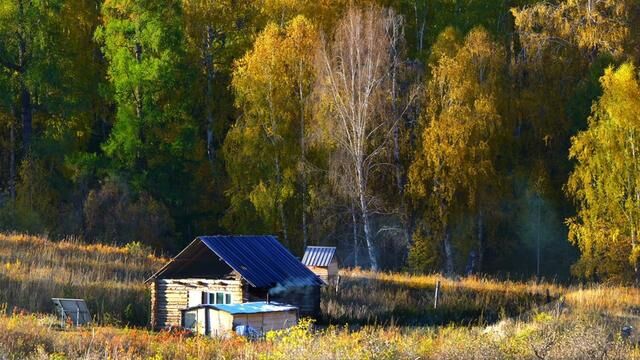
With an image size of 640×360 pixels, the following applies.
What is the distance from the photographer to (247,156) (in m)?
42.7

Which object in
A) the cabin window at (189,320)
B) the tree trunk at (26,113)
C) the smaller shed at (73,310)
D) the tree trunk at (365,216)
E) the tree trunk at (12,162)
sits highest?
the tree trunk at (26,113)

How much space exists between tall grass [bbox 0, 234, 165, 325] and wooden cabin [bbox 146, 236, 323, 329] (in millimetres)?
908

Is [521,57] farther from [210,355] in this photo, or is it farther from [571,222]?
[210,355]

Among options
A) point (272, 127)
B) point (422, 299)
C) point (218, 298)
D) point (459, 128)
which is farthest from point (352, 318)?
point (272, 127)

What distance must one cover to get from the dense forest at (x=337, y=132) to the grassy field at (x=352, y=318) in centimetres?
500

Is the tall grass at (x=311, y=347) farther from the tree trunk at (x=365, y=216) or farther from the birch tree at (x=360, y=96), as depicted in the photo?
the birch tree at (x=360, y=96)

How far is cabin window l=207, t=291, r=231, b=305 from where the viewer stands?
96.5 feet

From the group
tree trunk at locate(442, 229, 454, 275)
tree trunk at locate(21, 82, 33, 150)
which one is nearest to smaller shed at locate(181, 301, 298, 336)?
tree trunk at locate(442, 229, 454, 275)

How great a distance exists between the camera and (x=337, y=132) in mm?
40906

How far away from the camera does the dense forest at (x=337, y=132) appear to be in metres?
40.7

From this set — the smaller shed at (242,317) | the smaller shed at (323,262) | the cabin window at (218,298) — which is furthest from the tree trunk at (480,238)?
the smaller shed at (242,317)

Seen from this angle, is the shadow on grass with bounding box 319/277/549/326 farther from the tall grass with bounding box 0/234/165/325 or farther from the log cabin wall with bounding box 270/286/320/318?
the tall grass with bounding box 0/234/165/325

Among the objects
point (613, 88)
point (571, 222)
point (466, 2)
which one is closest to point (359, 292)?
point (571, 222)

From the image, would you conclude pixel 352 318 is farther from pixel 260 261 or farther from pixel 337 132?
pixel 337 132
